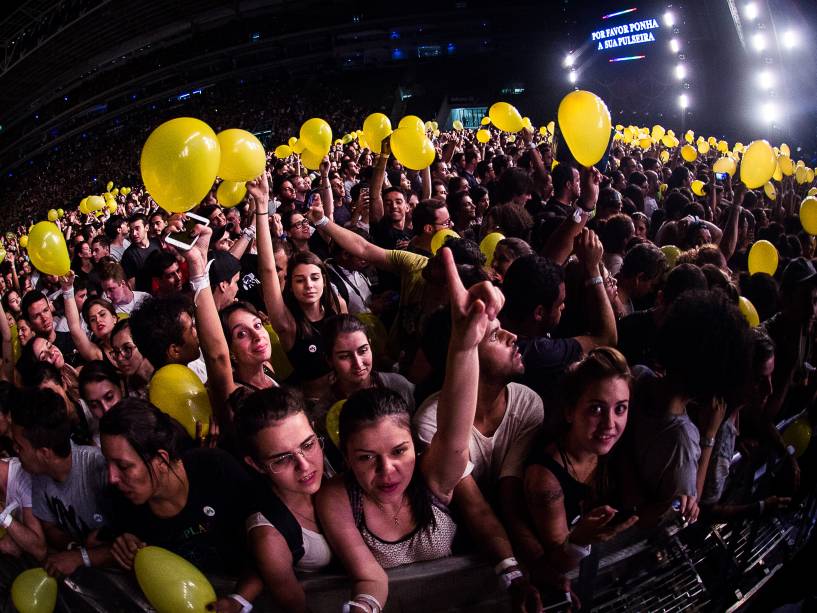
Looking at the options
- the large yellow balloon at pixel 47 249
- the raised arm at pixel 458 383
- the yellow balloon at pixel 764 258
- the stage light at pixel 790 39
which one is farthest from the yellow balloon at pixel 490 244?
the stage light at pixel 790 39

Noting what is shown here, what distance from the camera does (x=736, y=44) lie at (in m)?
15.0

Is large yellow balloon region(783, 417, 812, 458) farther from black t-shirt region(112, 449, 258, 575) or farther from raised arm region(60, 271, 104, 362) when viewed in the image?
raised arm region(60, 271, 104, 362)

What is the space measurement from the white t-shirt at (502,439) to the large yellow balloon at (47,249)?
9.22ft

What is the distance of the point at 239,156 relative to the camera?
9.20 ft

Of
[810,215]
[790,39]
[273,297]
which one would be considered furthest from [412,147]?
[790,39]

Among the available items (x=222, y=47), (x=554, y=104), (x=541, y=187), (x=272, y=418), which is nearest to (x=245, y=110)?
(x=222, y=47)

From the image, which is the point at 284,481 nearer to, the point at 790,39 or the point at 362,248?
the point at 362,248

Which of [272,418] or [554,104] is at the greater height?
[554,104]

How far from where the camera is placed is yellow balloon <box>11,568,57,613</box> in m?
1.62

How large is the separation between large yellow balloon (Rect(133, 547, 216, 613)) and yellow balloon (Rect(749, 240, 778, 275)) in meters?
3.50

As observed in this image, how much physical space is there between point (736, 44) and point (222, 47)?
22.3 metres

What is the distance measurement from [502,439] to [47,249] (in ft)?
10.1

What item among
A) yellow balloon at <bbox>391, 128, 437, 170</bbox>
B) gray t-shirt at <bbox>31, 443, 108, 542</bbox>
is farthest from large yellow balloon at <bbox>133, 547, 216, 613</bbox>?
yellow balloon at <bbox>391, 128, 437, 170</bbox>

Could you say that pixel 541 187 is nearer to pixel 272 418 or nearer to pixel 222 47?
pixel 272 418
